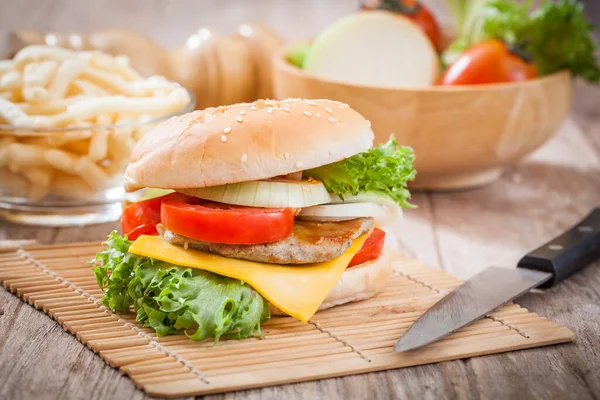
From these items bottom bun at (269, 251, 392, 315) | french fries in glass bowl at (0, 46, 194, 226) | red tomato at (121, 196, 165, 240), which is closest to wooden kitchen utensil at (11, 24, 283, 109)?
french fries in glass bowl at (0, 46, 194, 226)

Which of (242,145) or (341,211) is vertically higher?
(242,145)

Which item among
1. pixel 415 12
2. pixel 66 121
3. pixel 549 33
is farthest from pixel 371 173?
pixel 415 12


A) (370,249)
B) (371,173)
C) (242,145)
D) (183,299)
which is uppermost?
(242,145)

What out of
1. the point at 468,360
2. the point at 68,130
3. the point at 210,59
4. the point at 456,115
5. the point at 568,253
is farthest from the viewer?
the point at 210,59

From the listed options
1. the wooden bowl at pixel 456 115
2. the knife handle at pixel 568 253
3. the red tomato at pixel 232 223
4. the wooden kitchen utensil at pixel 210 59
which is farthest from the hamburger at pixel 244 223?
the wooden kitchen utensil at pixel 210 59

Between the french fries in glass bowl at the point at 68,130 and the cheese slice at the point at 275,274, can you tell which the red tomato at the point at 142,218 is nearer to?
the cheese slice at the point at 275,274

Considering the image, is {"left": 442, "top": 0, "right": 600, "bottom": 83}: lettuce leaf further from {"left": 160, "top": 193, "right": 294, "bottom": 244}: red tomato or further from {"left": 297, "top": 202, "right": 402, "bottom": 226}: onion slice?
{"left": 160, "top": 193, "right": 294, "bottom": 244}: red tomato

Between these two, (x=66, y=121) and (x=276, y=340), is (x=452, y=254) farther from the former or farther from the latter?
(x=66, y=121)
